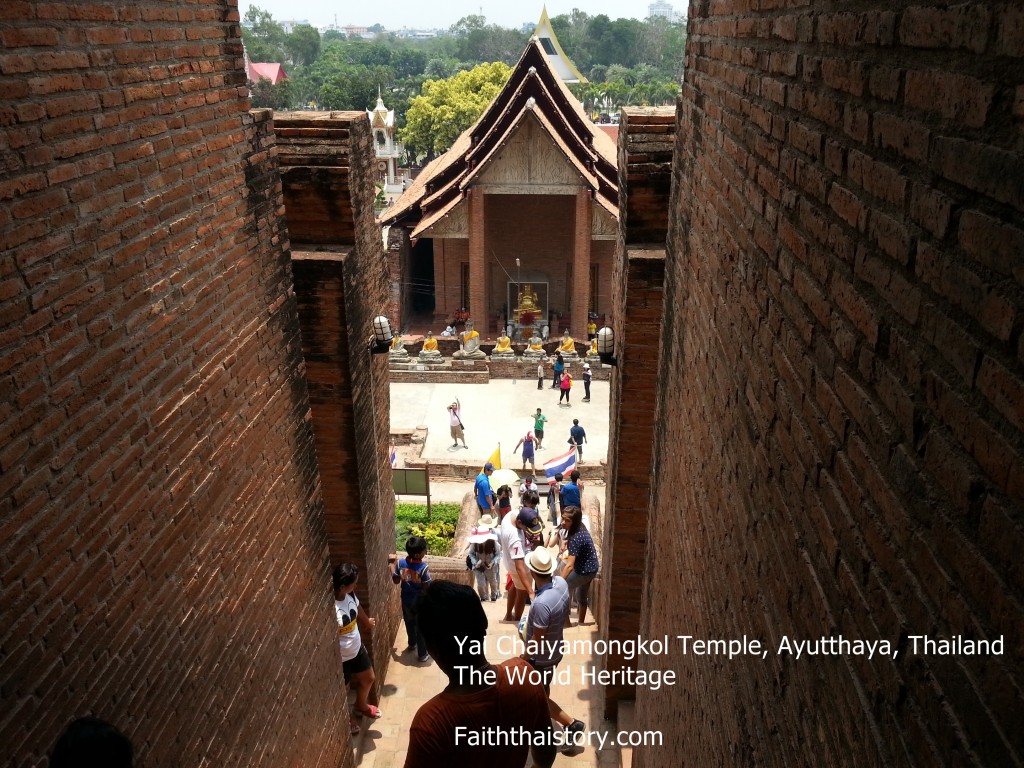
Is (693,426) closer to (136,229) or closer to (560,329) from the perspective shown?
(136,229)

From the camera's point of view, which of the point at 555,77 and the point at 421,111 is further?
the point at 421,111

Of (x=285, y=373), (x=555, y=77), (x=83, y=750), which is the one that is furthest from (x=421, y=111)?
(x=83, y=750)

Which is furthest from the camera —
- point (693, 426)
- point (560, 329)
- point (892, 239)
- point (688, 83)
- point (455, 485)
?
point (560, 329)

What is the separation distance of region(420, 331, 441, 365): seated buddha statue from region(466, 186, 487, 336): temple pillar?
9.17 feet

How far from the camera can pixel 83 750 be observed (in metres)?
2.40

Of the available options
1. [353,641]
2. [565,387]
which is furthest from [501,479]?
[565,387]

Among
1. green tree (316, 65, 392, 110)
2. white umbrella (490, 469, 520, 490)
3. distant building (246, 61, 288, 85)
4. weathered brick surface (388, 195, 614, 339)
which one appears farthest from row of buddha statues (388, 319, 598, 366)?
distant building (246, 61, 288, 85)

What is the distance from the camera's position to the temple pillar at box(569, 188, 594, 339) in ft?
73.0

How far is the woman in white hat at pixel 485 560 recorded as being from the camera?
27.0 ft

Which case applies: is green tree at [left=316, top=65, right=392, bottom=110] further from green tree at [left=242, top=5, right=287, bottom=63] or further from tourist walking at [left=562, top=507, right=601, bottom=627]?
tourist walking at [left=562, top=507, right=601, bottom=627]

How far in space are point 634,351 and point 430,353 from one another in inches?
601

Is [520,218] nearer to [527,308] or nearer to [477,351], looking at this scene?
[527,308]

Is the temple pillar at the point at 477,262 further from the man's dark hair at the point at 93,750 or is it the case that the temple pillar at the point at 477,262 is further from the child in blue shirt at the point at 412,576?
the man's dark hair at the point at 93,750

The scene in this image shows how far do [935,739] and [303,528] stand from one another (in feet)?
13.9
